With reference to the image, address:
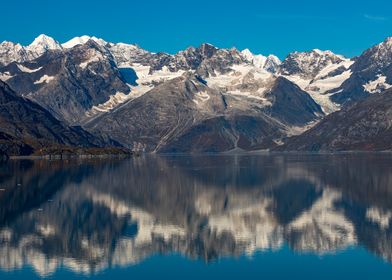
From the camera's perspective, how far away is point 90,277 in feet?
294

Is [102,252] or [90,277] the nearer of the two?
[90,277]

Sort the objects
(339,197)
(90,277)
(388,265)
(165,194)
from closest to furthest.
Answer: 1. (90,277)
2. (388,265)
3. (339,197)
4. (165,194)

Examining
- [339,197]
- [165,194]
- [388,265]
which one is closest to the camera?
[388,265]

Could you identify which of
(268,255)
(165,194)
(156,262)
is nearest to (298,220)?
(268,255)

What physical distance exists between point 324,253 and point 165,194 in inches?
3683

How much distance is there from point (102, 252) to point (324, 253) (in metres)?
33.8

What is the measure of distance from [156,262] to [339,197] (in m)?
91.3

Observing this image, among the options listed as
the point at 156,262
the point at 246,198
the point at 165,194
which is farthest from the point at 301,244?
the point at 165,194

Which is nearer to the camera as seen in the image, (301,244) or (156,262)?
(156,262)

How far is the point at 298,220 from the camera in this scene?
140750 millimetres

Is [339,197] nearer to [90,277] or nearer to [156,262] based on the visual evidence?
[156,262]

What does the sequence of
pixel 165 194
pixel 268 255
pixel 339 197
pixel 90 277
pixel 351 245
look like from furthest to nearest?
pixel 165 194
pixel 339 197
pixel 351 245
pixel 268 255
pixel 90 277

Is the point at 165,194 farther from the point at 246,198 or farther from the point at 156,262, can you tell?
the point at 156,262

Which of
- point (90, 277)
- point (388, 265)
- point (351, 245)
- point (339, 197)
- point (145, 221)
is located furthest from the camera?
point (339, 197)
